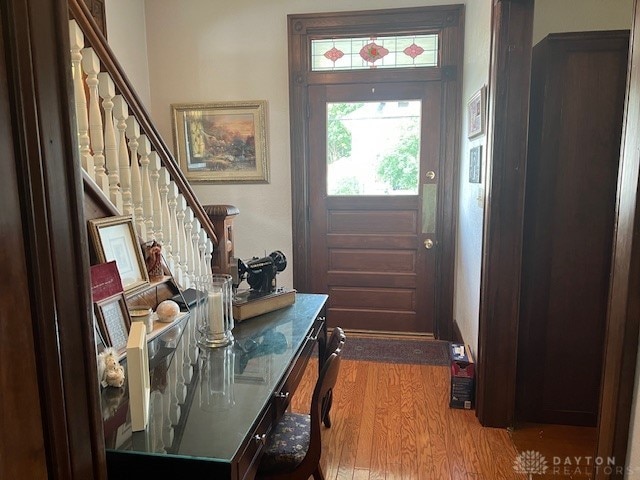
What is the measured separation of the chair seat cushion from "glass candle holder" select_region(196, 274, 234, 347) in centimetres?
41

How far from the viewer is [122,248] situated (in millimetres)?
1672

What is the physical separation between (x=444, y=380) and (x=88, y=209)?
7.85ft

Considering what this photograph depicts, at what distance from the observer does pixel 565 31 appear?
2.36m

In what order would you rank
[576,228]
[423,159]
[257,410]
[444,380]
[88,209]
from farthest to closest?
[423,159], [444,380], [576,228], [88,209], [257,410]

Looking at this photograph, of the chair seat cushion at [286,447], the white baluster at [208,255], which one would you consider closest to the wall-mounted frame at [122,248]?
the chair seat cushion at [286,447]

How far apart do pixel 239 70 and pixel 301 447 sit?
3.10 metres

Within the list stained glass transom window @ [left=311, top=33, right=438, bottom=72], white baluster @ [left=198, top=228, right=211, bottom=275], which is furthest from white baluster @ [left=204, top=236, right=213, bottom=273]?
stained glass transom window @ [left=311, top=33, right=438, bottom=72]

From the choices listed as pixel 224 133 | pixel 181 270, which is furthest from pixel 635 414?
pixel 224 133

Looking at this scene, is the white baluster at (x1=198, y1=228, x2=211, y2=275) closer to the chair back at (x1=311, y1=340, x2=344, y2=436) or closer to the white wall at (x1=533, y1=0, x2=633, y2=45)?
the chair back at (x1=311, y1=340, x2=344, y2=436)

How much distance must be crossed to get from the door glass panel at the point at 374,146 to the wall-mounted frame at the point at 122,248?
2.26 meters

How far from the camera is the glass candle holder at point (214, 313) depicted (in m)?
1.57

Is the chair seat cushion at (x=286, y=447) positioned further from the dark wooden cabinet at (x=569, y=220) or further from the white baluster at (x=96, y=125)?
the dark wooden cabinet at (x=569, y=220)

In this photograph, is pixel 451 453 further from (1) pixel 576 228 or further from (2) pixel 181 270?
(2) pixel 181 270

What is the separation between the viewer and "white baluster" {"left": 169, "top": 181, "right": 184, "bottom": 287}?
226 cm
